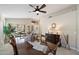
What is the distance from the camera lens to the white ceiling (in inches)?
78.3

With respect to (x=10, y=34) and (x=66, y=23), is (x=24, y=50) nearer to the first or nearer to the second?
(x=10, y=34)

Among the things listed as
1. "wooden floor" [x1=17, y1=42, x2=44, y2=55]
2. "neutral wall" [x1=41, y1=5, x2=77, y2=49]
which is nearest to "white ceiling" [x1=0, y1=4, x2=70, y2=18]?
"neutral wall" [x1=41, y1=5, x2=77, y2=49]

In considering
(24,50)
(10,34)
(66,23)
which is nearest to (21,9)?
(10,34)

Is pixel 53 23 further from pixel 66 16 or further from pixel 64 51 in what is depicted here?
pixel 64 51

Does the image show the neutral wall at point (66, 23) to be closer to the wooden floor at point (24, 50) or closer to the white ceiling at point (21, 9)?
the white ceiling at point (21, 9)

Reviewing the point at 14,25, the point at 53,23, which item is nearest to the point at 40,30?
the point at 53,23

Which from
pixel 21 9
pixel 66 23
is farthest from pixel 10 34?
pixel 66 23

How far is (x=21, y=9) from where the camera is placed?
200 centimetres

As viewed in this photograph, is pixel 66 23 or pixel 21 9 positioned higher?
pixel 21 9

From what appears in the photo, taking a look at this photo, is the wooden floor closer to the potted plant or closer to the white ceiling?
the potted plant

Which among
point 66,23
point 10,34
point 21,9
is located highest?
point 21,9

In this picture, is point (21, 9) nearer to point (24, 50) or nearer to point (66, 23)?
point (24, 50)
